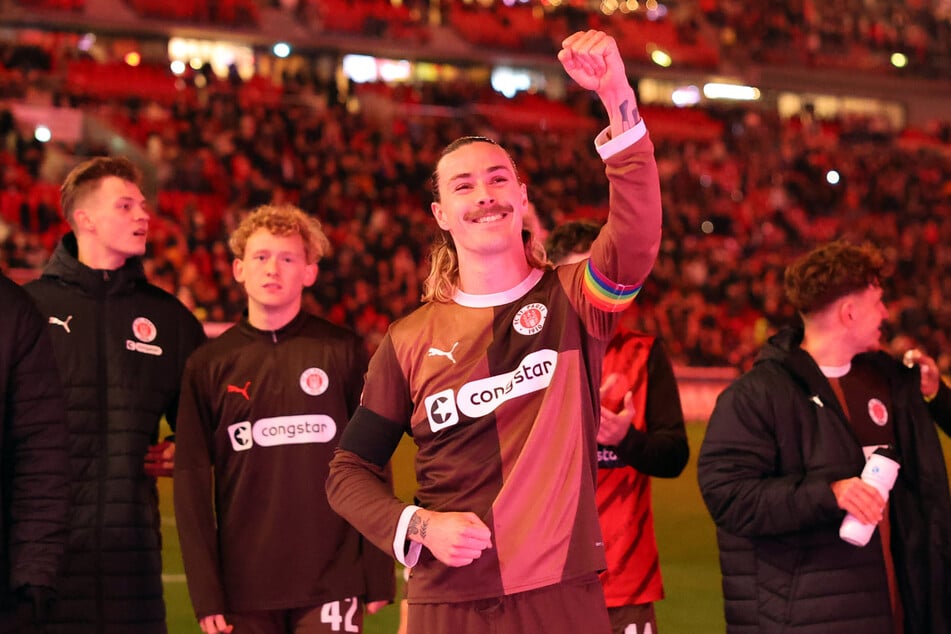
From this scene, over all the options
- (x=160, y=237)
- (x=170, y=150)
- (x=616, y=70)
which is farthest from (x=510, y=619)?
(x=170, y=150)

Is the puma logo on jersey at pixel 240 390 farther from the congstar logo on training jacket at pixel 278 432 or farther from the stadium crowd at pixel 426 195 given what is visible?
the stadium crowd at pixel 426 195

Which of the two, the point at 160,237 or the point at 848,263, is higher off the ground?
the point at 160,237

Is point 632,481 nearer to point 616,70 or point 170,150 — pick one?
point 616,70

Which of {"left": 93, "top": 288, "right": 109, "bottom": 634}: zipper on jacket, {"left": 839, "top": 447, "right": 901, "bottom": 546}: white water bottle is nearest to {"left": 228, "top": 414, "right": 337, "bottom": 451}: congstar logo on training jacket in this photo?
{"left": 93, "top": 288, "right": 109, "bottom": 634}: zipper on jacket

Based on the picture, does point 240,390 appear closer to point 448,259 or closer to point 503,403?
point 448,259

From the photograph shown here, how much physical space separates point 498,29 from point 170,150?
1557 centimetres

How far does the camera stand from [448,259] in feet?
12.0

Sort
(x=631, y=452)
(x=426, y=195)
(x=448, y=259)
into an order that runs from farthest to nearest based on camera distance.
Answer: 1. (x=426, y=195)
2. (x=631, y=452)
3. (x=448, y=259)

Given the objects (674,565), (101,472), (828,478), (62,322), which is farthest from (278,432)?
(674,565)

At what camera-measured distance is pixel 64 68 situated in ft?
87.5

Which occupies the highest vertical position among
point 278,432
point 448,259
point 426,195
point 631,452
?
point 426,195

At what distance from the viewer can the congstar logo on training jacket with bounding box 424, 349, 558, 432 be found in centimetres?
331

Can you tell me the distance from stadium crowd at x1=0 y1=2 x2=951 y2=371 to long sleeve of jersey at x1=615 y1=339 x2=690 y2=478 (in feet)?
39.1

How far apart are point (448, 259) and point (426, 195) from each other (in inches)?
825
